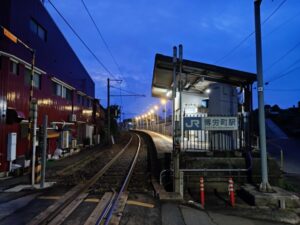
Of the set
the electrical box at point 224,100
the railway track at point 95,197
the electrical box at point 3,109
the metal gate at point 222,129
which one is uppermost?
the electrical box at point 224,100

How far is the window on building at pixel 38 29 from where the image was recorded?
598 inches

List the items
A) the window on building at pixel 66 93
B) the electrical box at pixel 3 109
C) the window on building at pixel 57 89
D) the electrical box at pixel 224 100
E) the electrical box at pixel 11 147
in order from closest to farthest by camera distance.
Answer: the electrical box at pixel 3 109
the electrical box at pixel 11 147
the electrical box at pixel 224 100
the window on building at pixel 57 89
the window on building at pixel 66 93

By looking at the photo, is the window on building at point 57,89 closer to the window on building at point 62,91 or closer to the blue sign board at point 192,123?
the window on building at point 62,91

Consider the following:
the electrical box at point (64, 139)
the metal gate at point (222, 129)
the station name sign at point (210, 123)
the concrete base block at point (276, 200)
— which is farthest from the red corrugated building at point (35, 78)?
the concrete base block at point (276, 200)

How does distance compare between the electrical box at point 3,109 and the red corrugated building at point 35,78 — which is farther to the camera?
the red corrugated building at point 35,78

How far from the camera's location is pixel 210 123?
10.2m

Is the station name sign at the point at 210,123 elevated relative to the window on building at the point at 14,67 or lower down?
lower down

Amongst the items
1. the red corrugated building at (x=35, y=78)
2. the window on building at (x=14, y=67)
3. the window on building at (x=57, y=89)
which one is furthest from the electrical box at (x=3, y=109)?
the window on building at (x=57, y=89)

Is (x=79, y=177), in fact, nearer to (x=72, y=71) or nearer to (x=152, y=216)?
(x=152, y=216)

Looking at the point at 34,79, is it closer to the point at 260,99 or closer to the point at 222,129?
the point at 222,129

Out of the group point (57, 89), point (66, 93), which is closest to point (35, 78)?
point (57, 89)

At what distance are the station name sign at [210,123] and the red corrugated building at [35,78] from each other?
606cm

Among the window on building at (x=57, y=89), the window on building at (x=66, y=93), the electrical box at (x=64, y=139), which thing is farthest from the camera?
the window on building at (x=66, y=93)

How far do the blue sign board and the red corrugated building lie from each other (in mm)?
5922
